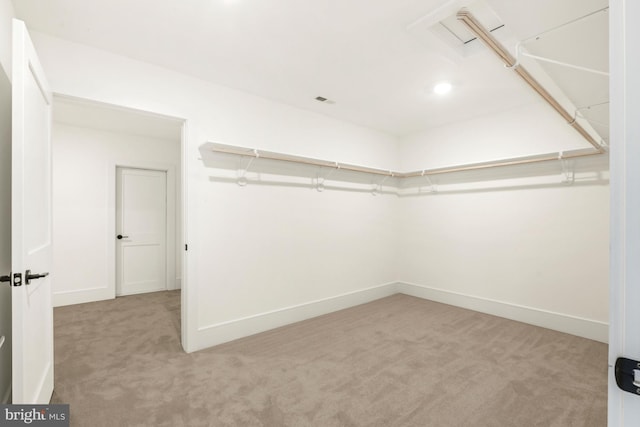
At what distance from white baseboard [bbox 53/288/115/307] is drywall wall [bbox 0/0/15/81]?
3448 mm

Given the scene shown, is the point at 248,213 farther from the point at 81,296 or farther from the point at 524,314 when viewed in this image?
the point at 524,314

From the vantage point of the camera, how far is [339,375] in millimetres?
2330

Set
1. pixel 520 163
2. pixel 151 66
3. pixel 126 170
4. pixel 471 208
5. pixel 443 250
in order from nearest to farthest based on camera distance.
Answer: pixel 151 66 < pixel 520 163 < pixel 471 208 < pixel 443 250 < pixel 126 170

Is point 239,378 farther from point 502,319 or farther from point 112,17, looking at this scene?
point 502,319

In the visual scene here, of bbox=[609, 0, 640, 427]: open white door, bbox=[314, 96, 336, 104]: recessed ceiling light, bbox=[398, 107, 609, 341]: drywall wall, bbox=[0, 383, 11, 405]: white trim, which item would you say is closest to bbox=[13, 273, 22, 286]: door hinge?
bbox=[0, 383, 11, 405]: white trim

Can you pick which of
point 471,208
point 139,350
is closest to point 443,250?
point 471,208

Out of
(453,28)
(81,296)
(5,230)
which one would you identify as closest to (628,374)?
(453,28)

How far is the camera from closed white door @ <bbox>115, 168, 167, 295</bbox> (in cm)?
477

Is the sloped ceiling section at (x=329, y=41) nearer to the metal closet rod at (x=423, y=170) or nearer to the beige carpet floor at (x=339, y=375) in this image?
the metal closet rod at (x=423, y=170)

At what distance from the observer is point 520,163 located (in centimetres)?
328

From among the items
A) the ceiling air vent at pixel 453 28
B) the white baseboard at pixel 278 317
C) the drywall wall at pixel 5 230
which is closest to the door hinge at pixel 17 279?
the drywall wall at pixel 5 230

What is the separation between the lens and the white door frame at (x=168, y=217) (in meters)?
4.54

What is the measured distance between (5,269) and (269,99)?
2572mm

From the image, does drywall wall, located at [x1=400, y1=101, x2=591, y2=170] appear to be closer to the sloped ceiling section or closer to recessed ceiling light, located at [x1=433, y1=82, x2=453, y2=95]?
the sloped ceiling section
